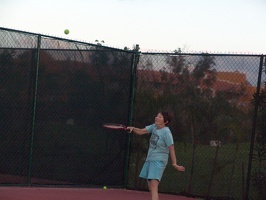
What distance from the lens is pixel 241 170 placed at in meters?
9.51

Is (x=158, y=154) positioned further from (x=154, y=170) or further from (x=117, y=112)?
(x=117, y=112)

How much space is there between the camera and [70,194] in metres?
9.27

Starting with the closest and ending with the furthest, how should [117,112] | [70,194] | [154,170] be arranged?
[154,170]
[70,194]
[117,112]

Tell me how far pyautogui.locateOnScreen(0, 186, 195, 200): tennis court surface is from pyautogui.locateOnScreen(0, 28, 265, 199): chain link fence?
187 millimetres

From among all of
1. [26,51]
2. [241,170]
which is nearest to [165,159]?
[241,170]

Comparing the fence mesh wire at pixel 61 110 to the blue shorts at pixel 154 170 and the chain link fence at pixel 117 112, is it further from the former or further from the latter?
the blue shorts at pixel 154 170

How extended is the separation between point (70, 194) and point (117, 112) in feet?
5.70

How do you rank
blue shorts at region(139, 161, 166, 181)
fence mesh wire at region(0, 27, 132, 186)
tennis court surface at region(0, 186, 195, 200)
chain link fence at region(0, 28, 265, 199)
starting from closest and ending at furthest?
blue shorts at region(139, 161, 166, 181), tennis court surface at region(0, 186, 195, 200), fence mesh wire at region(0, 27, 132, 186), chain link fence at region(0, 28, 265, 199)


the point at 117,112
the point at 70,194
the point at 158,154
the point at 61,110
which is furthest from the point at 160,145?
the point at 117,112

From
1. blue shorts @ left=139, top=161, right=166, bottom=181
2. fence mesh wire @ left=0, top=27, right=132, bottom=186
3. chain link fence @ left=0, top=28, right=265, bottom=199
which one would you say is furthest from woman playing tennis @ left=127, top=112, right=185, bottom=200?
fence mesh wire @ left=0, top=27, right=132, bottom=186

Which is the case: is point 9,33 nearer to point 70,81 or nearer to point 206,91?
point 70,81

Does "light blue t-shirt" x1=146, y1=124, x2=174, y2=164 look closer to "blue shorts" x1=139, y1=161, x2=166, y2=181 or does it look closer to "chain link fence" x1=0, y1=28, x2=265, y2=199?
"blue shorts" x1=139, y1=161, x2=166, y2=181

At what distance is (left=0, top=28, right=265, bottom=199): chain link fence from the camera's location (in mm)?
9234

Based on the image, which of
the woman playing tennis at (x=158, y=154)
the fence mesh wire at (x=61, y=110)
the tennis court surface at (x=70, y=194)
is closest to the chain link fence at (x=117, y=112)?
the fence mesh wire at (x=61, y=110)
